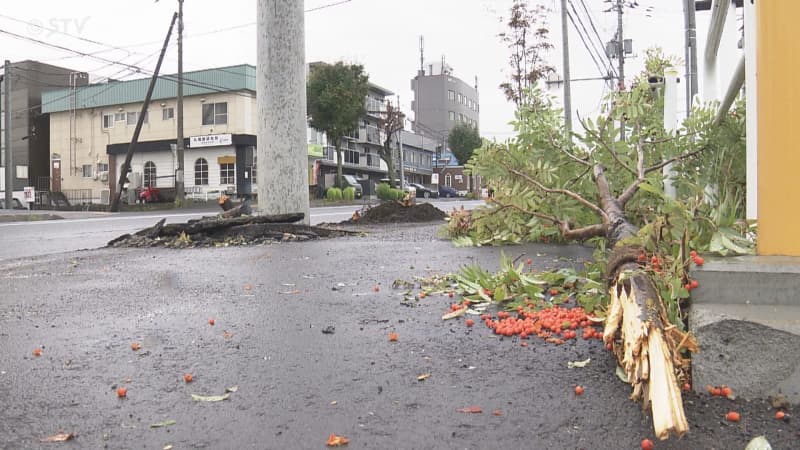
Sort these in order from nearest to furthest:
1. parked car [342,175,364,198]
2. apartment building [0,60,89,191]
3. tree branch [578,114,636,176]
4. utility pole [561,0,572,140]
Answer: tree branch [578,114,636,176] → utility pole [561,0,572,140] → parked car [342,175,364,198] → apartment building [0,60,89,191]

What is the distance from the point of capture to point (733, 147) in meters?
4.10

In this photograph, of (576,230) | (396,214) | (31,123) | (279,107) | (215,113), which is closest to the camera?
(576,230)

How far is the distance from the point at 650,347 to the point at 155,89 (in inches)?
1857

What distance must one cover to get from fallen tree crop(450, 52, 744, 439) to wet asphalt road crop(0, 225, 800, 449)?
23 cm

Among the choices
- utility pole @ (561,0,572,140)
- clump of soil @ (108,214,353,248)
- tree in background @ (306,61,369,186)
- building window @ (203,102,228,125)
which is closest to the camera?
clump of soil @ (108,214,353,248)

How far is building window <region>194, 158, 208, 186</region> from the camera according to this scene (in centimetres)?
4297

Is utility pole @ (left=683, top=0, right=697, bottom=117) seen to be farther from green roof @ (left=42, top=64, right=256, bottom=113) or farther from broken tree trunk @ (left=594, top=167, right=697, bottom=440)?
green roof @ (left=42, top=64, right=256, bottom=113)

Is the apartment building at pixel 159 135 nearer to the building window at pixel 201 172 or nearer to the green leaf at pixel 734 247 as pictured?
the building window at pixel 201 172

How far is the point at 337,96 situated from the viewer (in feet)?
146

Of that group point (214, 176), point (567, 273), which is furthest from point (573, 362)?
point (214, 176)

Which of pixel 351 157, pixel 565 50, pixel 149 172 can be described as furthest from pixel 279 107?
Result: pixel 351 157

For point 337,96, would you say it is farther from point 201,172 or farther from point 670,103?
point 670,103

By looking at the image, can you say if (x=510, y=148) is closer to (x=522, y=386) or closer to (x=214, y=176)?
(x=522, y=386)

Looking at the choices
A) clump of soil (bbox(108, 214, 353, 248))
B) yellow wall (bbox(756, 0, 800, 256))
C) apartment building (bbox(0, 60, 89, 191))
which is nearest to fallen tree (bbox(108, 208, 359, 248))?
clump of soil (bbox(108, 214, 353, 248))
